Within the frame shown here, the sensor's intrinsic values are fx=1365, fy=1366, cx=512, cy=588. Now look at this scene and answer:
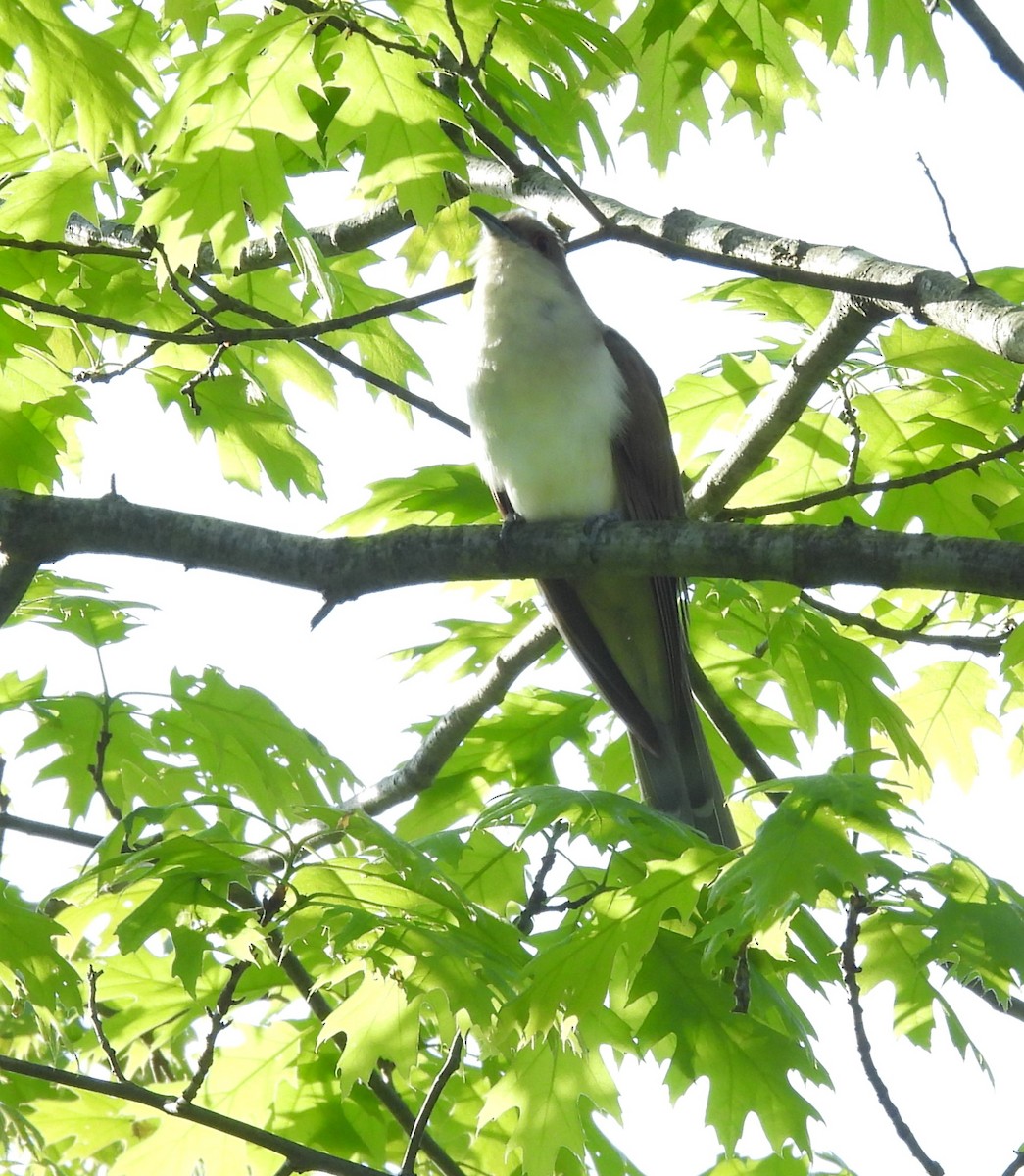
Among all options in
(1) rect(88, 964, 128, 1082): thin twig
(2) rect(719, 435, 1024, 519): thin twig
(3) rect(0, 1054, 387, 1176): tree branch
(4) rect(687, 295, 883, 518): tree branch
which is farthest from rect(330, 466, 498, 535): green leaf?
(3) rect(0, 1054, 387, 1176): tree branch

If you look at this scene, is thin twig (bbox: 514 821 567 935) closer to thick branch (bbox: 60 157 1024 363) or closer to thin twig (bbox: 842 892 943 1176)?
thin twig (bbox: 842 892 943 1176)

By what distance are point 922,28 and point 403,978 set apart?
2838 millimetres

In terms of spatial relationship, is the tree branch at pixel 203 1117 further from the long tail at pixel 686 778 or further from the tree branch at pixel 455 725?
the long tail at pixel 686 778

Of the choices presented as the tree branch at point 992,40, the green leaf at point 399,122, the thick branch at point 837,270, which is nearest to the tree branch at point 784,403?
the thick branch at point 837,270

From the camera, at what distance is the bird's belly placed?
5.17 meters

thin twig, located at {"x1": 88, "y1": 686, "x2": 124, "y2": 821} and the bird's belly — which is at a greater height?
the bird's belly

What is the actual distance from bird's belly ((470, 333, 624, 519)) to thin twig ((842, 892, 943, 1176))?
91.3 inches

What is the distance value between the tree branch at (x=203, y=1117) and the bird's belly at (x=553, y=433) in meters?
2.62

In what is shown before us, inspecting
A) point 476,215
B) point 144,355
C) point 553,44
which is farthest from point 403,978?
point 476,215

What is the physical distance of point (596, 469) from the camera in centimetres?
519

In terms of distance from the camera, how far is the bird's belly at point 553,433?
5.17 metres

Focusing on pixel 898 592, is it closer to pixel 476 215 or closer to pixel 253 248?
pixel 476 215

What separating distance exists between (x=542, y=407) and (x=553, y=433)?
0.13m

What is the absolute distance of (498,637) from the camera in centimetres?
533
